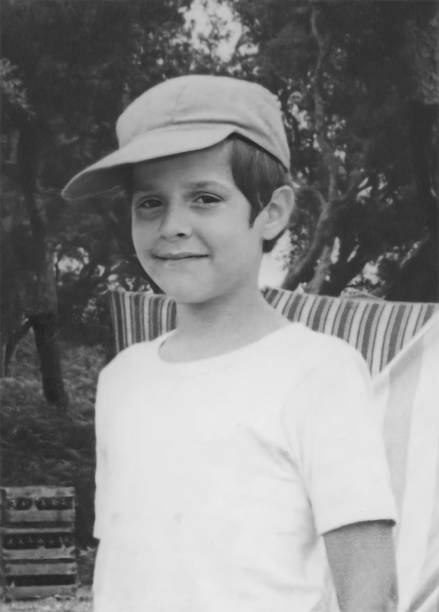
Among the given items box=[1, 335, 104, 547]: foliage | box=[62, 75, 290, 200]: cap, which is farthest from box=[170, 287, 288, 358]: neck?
box=[1, 335, 104, 547]: foliage

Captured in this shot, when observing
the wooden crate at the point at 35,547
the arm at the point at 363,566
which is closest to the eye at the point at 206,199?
the arm at the point at 363,566

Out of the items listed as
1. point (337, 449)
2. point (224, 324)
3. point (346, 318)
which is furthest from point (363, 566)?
point (346, 318)

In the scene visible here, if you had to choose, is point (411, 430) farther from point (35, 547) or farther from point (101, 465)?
point (35, 547)

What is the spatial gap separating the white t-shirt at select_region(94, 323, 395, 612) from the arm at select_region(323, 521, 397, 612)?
11 millimetres

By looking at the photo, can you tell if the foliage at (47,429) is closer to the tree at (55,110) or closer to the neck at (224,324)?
the tree at (55,110)

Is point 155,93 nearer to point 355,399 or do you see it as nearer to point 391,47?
point 355,399

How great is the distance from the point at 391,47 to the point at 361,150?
0.69ft

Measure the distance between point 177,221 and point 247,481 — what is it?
18 cm

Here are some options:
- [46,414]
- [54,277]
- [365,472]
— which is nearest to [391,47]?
[54,277]

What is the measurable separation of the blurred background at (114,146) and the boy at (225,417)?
1196 millimetres

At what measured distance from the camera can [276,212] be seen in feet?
2.36

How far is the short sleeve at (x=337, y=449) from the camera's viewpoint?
612 mm

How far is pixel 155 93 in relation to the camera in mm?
691

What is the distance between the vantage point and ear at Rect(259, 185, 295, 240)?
71 centimetres
